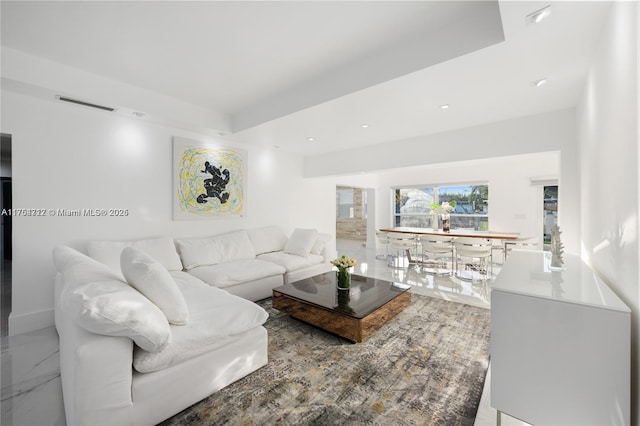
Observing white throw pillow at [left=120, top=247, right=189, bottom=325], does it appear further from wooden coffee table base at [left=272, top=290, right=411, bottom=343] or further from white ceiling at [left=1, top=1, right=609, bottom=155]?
white ceiling at [left=1, top=1, right=609, bottom=155]

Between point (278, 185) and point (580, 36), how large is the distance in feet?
15.1

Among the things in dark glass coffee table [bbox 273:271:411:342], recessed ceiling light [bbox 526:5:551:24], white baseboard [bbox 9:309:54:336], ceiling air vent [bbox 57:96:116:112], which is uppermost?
ceiling air vent [bbox 57:96:116:112]

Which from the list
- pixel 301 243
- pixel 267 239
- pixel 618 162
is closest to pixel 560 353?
pixel 618 162

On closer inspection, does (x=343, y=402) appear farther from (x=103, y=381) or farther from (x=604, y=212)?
(x=604, y=212)

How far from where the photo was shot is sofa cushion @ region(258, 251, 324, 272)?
165 inches

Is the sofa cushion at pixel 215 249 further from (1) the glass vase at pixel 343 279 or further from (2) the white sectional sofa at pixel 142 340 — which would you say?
(1) the glass vase at pixel 343 279

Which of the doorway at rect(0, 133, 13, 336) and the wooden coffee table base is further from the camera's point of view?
the doorway at rect(0, 133, 13, 336)

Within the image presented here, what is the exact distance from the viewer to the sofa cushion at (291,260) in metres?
4.19

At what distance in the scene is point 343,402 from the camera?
1.78m

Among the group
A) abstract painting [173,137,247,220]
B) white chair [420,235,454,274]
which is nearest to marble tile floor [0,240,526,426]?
white chair [420,235,454,274]

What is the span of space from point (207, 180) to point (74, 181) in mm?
1611

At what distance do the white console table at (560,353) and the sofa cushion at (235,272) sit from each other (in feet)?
9.12

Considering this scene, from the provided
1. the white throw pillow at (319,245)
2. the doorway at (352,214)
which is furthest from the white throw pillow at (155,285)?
the doorway at (352,214)

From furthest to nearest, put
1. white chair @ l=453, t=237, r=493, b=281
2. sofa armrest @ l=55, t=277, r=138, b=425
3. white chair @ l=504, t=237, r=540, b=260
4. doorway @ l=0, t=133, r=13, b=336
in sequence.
→ white chair @ l=504, t=237, r=540, b=260 → doorway @ l=0, t=133, r=13, b=336 → white chair @ l=453, t=237, r=493, b=281 → sofa armrest @ l=55, t=277, r=138, b=425
